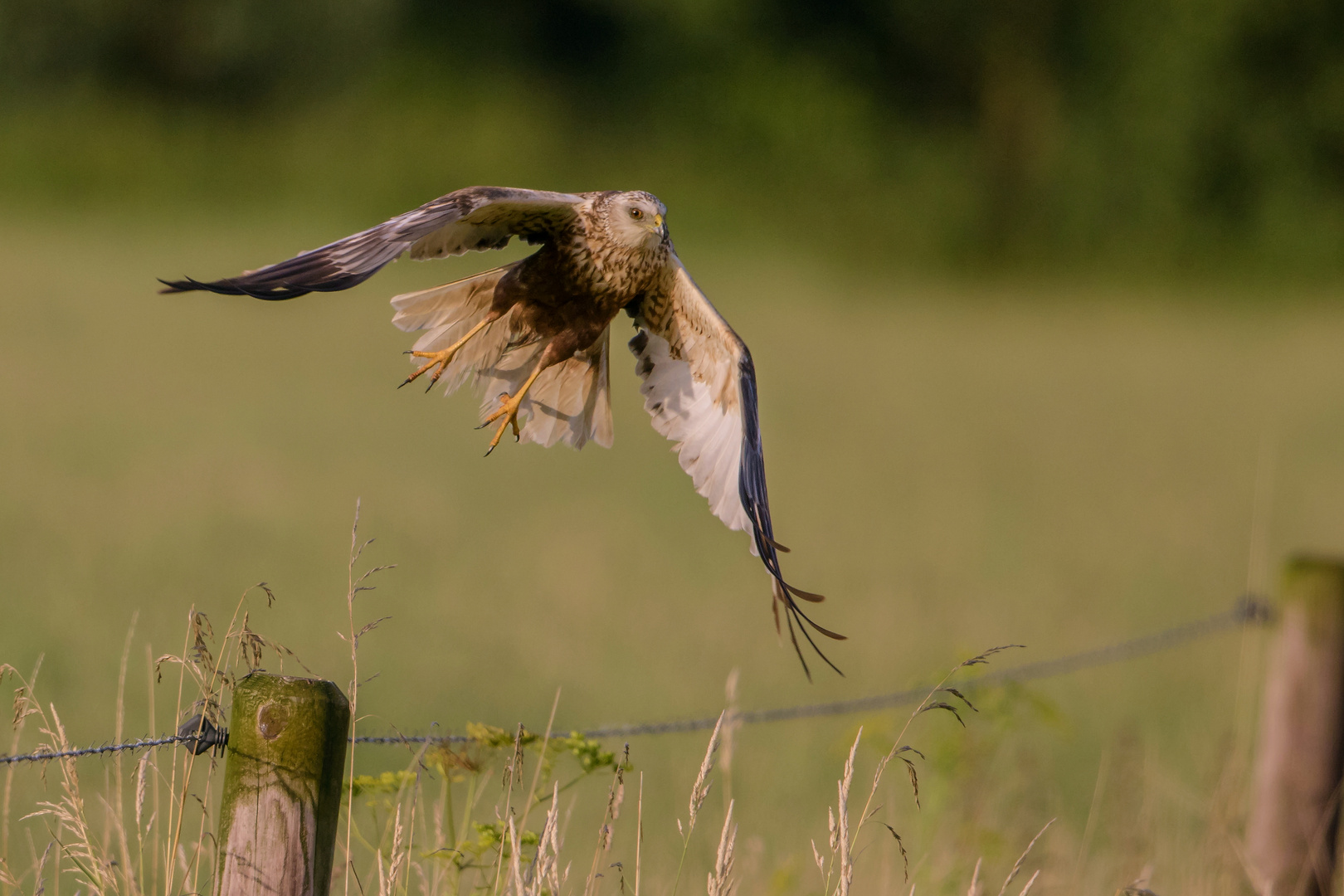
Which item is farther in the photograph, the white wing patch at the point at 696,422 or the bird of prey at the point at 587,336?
the white wing patch at the point at 696,422

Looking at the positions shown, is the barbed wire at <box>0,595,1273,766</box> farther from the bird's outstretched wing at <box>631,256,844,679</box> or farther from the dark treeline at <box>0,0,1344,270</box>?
the dark treeline at <box>0,0,1344,270</box>

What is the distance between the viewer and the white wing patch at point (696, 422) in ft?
9.77

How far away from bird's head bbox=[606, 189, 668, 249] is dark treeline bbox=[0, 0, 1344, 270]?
26.6 m

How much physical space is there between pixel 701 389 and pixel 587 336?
1.03 ft

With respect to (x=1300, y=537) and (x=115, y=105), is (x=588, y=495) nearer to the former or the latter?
(x=1300, y=537)

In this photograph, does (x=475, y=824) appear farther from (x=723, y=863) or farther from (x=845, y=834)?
(x=845, y=834)

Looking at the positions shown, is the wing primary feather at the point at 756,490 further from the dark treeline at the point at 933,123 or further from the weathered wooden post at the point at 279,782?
the dark treeline at the point at 933,123

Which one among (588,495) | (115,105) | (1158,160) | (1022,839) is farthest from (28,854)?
(1158,160)

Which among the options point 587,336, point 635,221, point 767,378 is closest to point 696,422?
point 587,336

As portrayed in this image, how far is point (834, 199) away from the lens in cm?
2945

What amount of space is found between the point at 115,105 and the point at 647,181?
1055 cm

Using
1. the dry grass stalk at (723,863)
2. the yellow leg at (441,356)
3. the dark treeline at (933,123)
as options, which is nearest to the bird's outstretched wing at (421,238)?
the yellow leg at (441,356)

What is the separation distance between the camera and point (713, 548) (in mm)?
10086

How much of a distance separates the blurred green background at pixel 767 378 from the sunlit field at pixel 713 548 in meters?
0.05
